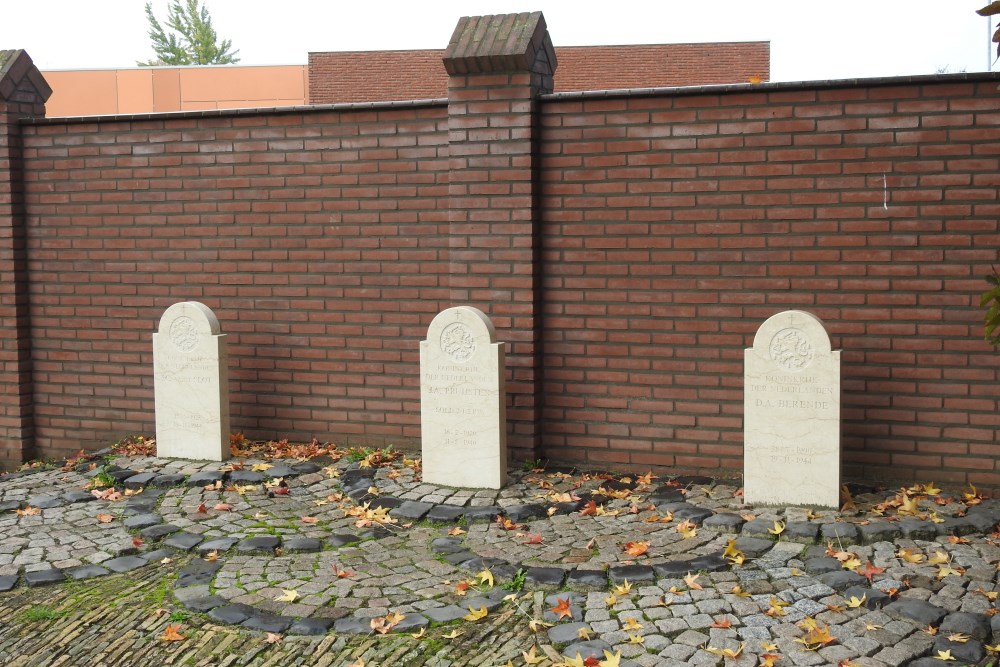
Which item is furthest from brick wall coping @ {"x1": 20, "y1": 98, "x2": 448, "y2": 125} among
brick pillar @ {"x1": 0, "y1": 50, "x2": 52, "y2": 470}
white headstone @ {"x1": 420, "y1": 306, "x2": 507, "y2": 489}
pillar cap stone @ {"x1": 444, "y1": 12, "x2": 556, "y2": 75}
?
white headstone @ {"x1": 420, "y1": 306, "x2": 507, "y2": 489}

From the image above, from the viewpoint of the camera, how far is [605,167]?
7445 mm

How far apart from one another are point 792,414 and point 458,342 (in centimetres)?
223

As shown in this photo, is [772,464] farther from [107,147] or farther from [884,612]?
[107,147]

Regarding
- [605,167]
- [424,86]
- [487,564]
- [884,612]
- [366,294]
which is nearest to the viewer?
[884,612]

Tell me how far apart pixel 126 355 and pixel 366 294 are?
2259 mm

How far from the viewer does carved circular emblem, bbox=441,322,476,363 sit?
276 inches

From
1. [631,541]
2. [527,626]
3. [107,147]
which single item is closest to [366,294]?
[107,147]

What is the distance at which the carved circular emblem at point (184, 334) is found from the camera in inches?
311

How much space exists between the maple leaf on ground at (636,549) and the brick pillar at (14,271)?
578 cm

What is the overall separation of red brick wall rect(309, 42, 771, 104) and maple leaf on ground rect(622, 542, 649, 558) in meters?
25.0

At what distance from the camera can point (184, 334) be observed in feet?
26.0

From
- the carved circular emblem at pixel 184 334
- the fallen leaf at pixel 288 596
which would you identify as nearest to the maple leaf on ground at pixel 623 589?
the fallen leaf at pixel 288 596

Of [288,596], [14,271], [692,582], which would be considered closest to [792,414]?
[692,582]

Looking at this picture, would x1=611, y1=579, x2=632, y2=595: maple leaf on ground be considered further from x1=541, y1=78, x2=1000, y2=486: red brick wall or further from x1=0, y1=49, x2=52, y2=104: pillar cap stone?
x1=0, y1=49, x2=52, y2=104: pillar cap stone
